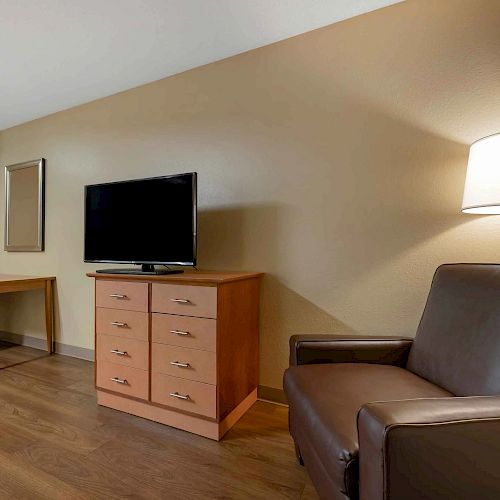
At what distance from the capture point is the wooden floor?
4.00 ft

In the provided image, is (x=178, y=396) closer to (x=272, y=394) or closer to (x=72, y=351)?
(x=272, y=394)

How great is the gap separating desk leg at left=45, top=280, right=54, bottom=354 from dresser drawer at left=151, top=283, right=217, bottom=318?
175 centimetres

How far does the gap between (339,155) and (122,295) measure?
1537 mm

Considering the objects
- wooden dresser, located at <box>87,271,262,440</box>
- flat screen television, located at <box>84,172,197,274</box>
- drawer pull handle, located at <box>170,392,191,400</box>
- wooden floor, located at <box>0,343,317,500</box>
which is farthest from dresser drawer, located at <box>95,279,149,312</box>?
wooden floor, located at <box>0,343,317,500</box>

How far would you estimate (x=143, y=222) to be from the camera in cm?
196

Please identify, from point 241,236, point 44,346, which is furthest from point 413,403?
point 44,346

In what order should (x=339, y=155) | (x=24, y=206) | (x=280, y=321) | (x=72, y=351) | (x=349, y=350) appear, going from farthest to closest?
1. (x=24, y=206)
2. (x=72, y=351)
3. (x=280, y=321)
4. (x=339, y=155)
5. (x=349, y=350)

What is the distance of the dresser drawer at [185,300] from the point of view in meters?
1.52

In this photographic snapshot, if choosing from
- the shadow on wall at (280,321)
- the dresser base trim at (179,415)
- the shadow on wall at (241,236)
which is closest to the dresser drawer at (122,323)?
the dresser base trim at (179,415)

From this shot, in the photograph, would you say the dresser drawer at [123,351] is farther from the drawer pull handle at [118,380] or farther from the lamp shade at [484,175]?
the lamp shade at [484,175]

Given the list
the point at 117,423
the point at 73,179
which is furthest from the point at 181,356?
the point at 73,179

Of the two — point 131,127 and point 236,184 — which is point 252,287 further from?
point 131,127

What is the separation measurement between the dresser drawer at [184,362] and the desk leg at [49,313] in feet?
5.68

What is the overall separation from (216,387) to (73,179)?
2364mm
